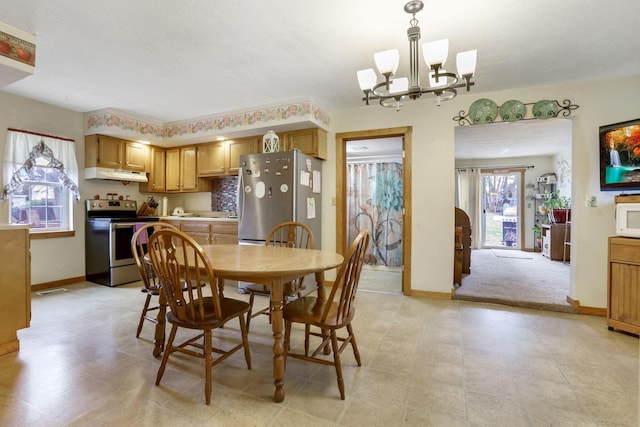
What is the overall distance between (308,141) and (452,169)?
1.79 meters

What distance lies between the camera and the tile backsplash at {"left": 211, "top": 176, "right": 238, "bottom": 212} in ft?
15.5

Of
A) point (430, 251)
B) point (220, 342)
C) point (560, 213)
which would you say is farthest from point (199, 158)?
point (560, 213)

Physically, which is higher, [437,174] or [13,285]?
[437,174]

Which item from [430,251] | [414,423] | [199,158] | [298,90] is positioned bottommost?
[414,423]

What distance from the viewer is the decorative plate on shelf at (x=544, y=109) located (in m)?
3.01

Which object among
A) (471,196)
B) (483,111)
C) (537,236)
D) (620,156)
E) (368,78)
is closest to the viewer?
(368,78)

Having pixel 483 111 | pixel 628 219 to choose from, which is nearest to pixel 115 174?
pixel 483 111

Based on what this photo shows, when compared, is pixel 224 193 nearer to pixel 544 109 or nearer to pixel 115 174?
pixel 115 174

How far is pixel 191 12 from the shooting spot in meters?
1.93

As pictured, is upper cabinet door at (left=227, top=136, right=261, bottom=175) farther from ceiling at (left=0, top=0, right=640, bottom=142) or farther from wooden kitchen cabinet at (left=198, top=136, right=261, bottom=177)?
ceiling at (left=0, top=0, right=640, bottom=142)

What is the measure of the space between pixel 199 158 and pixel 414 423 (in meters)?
4.37

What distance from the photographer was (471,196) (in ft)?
24.6

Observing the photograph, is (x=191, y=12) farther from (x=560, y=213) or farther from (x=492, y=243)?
(x=492, y=243)

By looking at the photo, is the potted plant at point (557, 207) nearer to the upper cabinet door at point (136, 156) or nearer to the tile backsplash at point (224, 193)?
the tile backsplash at point (224, 193)
